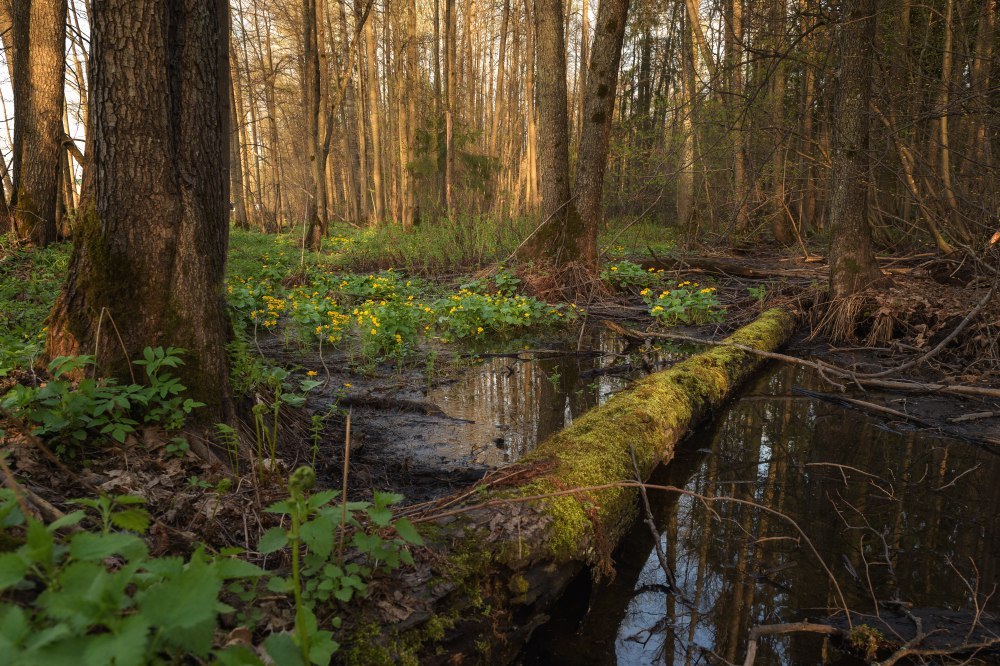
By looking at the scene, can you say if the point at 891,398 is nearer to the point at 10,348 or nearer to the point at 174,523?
the point at 174,523

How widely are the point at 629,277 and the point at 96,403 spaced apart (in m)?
8.35

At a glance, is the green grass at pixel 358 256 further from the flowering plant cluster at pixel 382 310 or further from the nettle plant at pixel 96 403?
the nettle plant at pixel 96 403

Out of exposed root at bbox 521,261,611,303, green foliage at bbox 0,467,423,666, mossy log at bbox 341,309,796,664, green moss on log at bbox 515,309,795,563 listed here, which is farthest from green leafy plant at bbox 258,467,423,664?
exposed root at bbox 521,261,611,303

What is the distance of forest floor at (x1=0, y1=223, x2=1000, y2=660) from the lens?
2236mm

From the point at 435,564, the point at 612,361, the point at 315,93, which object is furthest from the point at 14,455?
the point at 315,93

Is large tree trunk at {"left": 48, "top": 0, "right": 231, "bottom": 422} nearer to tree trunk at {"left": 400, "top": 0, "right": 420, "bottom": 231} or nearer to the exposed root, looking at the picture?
the exposed root

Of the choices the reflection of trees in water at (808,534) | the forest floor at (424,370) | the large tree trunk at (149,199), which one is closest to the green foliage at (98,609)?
the forest floor at (424,370)

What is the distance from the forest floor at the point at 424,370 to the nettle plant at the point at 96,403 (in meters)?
0.02

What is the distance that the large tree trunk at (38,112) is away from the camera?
355 inches

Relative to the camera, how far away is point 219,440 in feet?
8.94

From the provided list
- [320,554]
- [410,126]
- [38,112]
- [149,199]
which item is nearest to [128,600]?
[320,554]

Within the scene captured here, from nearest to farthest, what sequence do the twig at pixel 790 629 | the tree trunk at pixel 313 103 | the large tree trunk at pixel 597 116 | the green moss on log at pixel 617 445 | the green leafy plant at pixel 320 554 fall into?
the green leafy plant at pixel 320 554
the twig at pixel 790 629
the green moss on log at pixel 617 445
the large tree trunk at pixel 597 116
the tree trunk at pixel 313 103

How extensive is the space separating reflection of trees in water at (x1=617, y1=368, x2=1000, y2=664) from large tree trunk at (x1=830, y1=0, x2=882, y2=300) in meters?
2.88

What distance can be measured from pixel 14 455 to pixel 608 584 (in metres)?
2.47
